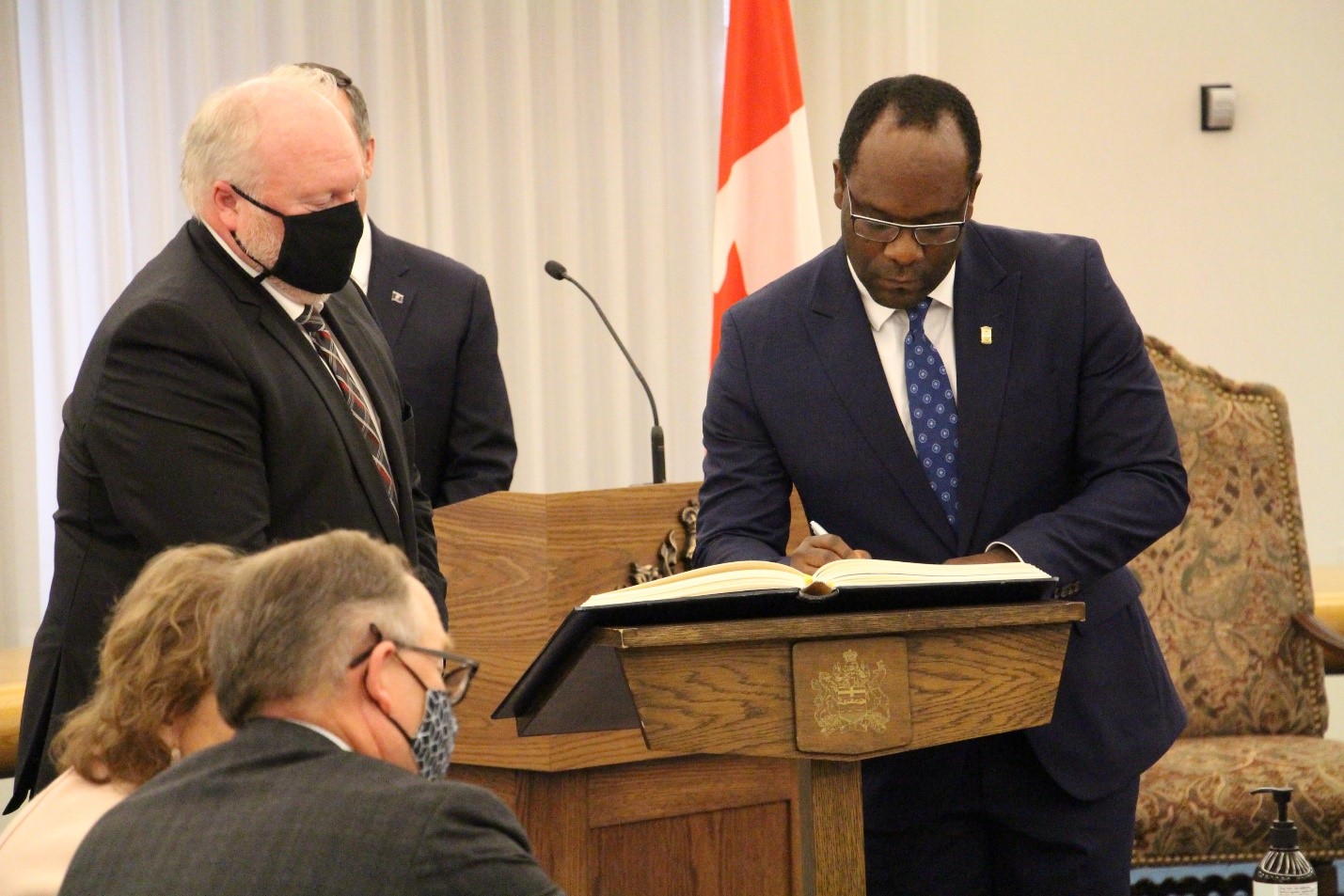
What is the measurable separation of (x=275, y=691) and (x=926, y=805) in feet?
3.99

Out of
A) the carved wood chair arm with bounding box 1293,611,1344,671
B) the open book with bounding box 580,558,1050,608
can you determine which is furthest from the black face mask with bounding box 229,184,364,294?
the carved wood chair arm with bounding box 1293,611,1344,671

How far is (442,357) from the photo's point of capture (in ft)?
12.9

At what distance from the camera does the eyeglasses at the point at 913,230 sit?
2434 millimetres

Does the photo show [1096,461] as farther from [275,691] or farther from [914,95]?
[275,691]

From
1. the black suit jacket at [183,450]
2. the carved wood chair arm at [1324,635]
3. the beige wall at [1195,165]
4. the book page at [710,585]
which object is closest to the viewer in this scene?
the book page at [710,585]

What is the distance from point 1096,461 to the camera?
2516mm

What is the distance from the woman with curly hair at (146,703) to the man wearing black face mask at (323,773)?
A: 1.05 ft

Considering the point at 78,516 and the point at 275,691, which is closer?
the point at 275,691

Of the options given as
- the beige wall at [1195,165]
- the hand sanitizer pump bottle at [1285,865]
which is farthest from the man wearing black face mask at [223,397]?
the beige wall at [1195,165]

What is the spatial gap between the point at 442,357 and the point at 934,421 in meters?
1.72

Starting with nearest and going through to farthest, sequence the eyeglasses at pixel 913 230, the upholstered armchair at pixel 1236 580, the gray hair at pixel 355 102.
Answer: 1. the eyeglasses at pixel 913 230
2. the gray hair at pixel 355 102
3. the upholstered armchair at pixel 1236 580

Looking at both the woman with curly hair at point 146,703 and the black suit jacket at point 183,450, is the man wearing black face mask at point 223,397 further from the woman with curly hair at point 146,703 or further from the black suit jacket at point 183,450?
the woman with curly hair at point 146,703

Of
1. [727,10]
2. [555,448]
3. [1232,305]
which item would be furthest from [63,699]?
[1232,305]

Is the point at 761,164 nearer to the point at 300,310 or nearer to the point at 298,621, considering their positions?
the point at 300,310
